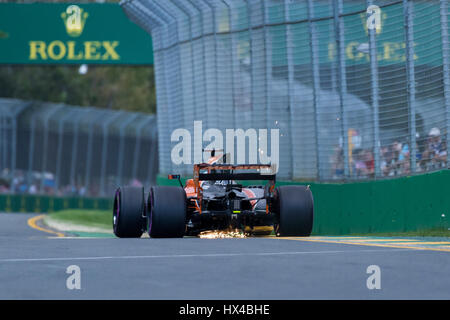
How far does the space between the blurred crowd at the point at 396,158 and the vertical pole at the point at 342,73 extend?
175 millimetres

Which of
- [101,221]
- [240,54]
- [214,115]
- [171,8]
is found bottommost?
[101,221]

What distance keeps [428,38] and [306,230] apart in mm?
5007

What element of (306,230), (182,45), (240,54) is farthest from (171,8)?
(306,230)

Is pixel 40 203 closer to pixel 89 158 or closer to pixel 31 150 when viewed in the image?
pixel 31 150

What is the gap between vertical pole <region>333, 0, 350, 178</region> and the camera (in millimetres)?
19000

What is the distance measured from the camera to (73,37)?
33906mm

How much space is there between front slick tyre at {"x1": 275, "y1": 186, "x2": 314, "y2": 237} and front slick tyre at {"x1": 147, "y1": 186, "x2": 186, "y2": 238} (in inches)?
57.8

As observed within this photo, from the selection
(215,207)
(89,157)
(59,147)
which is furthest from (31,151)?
(215,207)

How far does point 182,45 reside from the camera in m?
25.3

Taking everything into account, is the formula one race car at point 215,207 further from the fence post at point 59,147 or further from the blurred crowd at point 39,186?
the blurred crowd at point 39,186

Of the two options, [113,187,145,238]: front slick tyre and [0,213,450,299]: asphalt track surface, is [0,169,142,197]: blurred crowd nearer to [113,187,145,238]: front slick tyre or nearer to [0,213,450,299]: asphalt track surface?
[113,187,145,238]: front slick tyre

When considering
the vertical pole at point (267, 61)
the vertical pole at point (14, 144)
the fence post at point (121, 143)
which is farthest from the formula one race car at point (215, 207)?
the vertical pole at point (14, 144)

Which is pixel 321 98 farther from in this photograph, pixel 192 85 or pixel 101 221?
pixel 101 221

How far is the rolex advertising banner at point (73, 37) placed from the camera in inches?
1336
